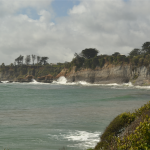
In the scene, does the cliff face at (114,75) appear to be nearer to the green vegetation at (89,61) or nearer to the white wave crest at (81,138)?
the green vegetation at (89,61)

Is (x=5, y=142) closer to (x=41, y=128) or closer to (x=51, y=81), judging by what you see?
(x=41, y=128)

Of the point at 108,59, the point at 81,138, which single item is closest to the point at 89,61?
the point at 108,59

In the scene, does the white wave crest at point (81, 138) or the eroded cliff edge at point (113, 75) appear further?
the eroded cliff edge at point (113, 75)

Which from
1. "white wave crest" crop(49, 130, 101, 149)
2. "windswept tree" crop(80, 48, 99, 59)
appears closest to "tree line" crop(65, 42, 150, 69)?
"windswept tree" crop(80, 48, 99, 59)

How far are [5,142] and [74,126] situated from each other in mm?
4046

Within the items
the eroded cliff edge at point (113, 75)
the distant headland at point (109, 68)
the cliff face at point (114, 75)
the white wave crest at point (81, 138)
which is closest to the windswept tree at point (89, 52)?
the distant headland at point (109, 68)

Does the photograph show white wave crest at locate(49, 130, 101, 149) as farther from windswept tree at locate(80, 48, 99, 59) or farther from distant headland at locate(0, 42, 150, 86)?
windswept tree at locate(80, 48, 99, 59)

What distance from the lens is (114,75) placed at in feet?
239

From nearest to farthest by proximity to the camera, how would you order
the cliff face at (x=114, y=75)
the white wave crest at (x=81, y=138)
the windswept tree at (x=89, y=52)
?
the white wave crest at (x=81, y=138) → the cliff face at (x=114, y=75) → the windswept tree at (x=89, y=52)

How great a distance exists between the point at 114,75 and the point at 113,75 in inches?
19.0

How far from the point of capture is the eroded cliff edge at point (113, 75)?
6378 cm

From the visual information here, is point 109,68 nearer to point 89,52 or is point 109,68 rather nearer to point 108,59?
point 108,59

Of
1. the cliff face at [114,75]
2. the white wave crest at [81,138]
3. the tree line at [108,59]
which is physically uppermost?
the tree line at [108,59]

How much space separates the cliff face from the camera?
63.7 m
